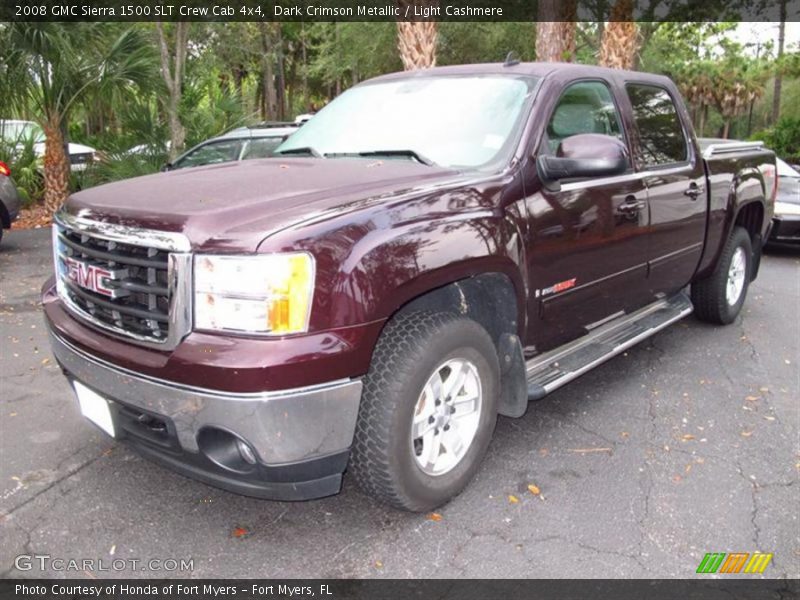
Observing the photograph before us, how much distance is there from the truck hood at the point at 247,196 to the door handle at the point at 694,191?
2.24 meters

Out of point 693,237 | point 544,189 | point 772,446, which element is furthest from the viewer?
point 693,237

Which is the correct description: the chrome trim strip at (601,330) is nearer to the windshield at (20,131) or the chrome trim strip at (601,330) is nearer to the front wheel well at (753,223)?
the front wheel well at (753,223)

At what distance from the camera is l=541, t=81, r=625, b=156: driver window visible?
3.73 metres

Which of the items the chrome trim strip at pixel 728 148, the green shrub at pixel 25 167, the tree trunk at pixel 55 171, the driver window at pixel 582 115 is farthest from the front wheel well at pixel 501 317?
the green shrub at pixel 25 167

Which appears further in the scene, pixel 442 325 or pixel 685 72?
pixel 685 72

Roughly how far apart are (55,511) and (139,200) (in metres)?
1.47

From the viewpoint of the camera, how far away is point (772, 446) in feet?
12.7

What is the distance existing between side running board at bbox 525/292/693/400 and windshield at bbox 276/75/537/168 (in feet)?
3.67

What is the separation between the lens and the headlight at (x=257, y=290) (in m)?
2.44

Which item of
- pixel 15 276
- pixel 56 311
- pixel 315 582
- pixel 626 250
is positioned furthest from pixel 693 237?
pixel 15 276

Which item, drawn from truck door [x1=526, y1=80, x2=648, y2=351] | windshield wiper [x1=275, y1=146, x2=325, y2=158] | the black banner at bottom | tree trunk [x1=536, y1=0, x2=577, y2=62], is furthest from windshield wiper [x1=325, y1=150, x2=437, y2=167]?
tree trunk [x1=536, y1=0, x2=577, y2=62]

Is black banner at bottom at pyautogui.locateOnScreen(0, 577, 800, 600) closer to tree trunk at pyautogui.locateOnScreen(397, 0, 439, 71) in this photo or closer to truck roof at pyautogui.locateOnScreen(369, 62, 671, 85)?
truck roof at pyautogui.locateOnScreen(369, 62, 671, 85)

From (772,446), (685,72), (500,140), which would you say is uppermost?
(685,72)

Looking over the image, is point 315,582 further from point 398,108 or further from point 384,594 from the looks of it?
point 398,108
